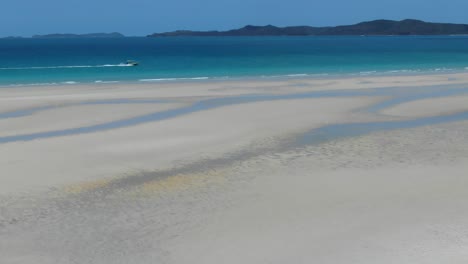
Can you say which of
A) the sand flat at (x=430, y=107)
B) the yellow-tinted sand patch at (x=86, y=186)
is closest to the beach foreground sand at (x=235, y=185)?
the yellow-tinted sand patch at (x=86, y=186)

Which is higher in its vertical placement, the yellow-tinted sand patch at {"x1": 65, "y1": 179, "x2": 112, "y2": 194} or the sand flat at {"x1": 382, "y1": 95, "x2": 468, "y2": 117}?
the yellow-tinted sand patch at {"x1": 65, "y1": 179, "x2": 112, "y2": 194}

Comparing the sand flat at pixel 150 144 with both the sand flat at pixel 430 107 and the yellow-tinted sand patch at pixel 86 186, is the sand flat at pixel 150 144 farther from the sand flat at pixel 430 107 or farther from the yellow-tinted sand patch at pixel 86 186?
the sand flat at pixel 430 107

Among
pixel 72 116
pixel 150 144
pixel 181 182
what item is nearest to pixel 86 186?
pixel 181 182

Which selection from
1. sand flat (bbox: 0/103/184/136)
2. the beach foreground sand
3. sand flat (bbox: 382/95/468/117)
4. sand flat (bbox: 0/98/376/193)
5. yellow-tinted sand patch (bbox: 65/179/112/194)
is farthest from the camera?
sand flat (bbox: 382/95/468/117)

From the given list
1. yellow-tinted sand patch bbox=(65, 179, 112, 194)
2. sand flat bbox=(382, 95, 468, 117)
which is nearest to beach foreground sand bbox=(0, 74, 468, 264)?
yellow-tinted sand patch bbox=(65, 179, 112, 194)

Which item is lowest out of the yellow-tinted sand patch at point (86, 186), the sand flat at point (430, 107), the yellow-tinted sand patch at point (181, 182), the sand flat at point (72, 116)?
the sand flat at point (430, 107)

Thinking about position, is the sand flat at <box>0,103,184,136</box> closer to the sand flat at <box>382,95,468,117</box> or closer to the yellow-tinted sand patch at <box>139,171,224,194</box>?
the yellow-tinted sand patch at <box>139,171,224,194</box>

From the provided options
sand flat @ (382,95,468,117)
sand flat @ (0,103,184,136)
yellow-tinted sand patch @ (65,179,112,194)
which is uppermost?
yellow-tinted sand patch @ (65,179,112,194)

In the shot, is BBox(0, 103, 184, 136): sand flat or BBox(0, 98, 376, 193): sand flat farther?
BBox(0, 103, 184, 136): sand flat

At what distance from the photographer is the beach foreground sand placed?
6.90 m

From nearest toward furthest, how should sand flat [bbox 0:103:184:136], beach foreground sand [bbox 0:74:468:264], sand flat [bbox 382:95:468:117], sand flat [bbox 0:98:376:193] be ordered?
beach foreground sand [bbox 0:74:468:264] < sand flat [bbox 0:98:376:193] < sand flat [bbox 0:103:184:136] < sand flat [bbox 382:95:468:117]

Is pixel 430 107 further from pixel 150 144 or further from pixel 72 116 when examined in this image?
pixel 72 116

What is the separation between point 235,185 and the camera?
31.4ft

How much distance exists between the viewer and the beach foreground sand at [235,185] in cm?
690
